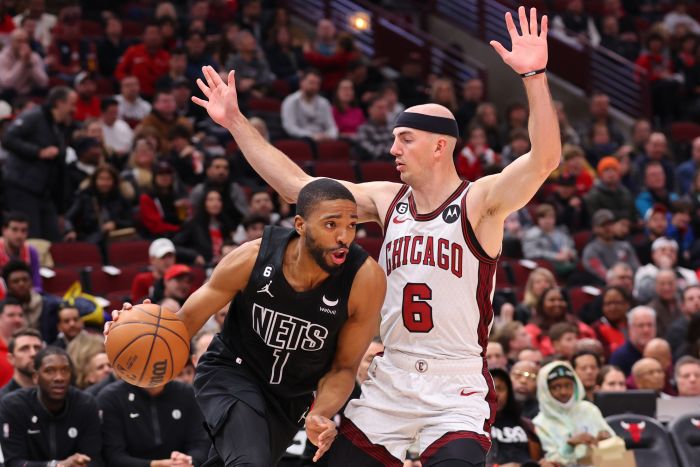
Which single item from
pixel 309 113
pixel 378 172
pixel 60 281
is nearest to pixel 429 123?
pixel 60 281

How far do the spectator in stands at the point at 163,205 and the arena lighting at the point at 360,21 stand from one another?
692 centimetres

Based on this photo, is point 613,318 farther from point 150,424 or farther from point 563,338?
point 150,424

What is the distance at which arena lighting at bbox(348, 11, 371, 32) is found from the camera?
776 inches

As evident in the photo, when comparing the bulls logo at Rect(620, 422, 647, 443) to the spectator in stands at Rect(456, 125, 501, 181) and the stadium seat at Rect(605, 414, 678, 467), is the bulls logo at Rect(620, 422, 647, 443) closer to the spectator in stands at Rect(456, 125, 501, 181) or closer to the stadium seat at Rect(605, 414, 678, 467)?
the stadium seat at Rect(605, 414, 678, 467)

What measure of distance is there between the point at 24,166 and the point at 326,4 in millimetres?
7978

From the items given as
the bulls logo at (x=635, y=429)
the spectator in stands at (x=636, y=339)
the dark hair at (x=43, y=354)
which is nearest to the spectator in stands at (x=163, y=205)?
the dark hair at (x=43, y=354)

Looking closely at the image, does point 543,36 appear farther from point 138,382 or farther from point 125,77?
point 125,77

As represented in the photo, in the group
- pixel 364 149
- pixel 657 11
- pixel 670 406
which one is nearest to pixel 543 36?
pixel 670 406

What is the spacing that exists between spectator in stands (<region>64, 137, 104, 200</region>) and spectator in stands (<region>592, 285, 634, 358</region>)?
224 inches

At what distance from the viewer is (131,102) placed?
15.4 meters

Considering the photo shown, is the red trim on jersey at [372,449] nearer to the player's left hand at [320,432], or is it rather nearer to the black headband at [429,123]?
the player's left hand at [320,432]

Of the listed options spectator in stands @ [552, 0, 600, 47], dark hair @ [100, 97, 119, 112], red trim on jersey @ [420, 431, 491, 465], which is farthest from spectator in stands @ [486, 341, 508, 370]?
spectator in stands @ [552, 0, 600, 47]

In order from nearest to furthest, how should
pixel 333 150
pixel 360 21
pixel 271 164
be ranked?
pixel 271 164 < pixel 333 150 < pixel 360 21

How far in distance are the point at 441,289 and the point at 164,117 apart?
30.2 ft
